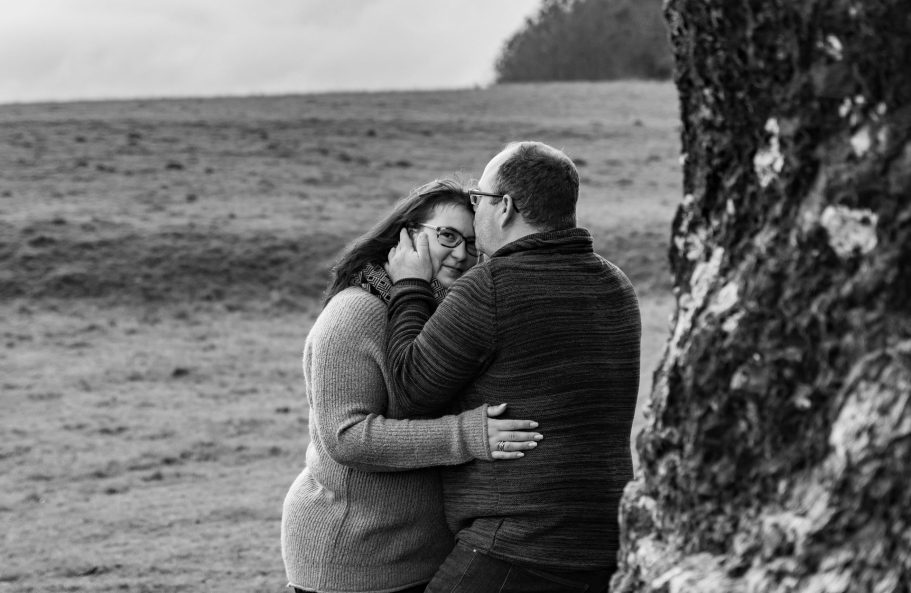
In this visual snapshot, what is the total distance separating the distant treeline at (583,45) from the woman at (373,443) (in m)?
59.4

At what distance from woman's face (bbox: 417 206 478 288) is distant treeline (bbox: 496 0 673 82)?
59.4 meters

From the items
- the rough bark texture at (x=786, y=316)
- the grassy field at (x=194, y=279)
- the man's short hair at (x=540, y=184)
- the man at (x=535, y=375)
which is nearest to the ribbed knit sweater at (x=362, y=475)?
the man at (x=535, y=375)

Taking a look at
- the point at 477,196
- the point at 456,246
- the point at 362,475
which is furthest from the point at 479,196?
the point at 362,475

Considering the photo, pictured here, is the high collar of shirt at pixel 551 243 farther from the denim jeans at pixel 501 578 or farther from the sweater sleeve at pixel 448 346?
the denim jeans at pixel 501 578

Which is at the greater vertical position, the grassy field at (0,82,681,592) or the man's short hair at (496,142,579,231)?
the man's short hair at (496,142,579,231)

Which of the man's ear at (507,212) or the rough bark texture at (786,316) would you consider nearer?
the rough bark texture at (786,316)

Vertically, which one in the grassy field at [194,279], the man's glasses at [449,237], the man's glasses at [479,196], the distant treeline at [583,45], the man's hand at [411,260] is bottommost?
the grassy field at [194,279]

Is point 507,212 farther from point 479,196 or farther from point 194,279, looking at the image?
point 194,279

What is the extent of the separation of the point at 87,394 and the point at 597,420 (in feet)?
43.2

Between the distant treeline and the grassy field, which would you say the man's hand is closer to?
the grassy field

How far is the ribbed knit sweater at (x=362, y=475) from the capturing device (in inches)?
134

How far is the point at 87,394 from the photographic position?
50.1 ft

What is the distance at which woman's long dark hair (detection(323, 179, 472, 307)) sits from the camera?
3695mm

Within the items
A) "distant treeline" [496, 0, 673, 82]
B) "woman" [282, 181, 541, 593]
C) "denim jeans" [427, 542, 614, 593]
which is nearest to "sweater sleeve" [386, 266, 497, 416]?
"woman" [282, 181, 541, 593]
